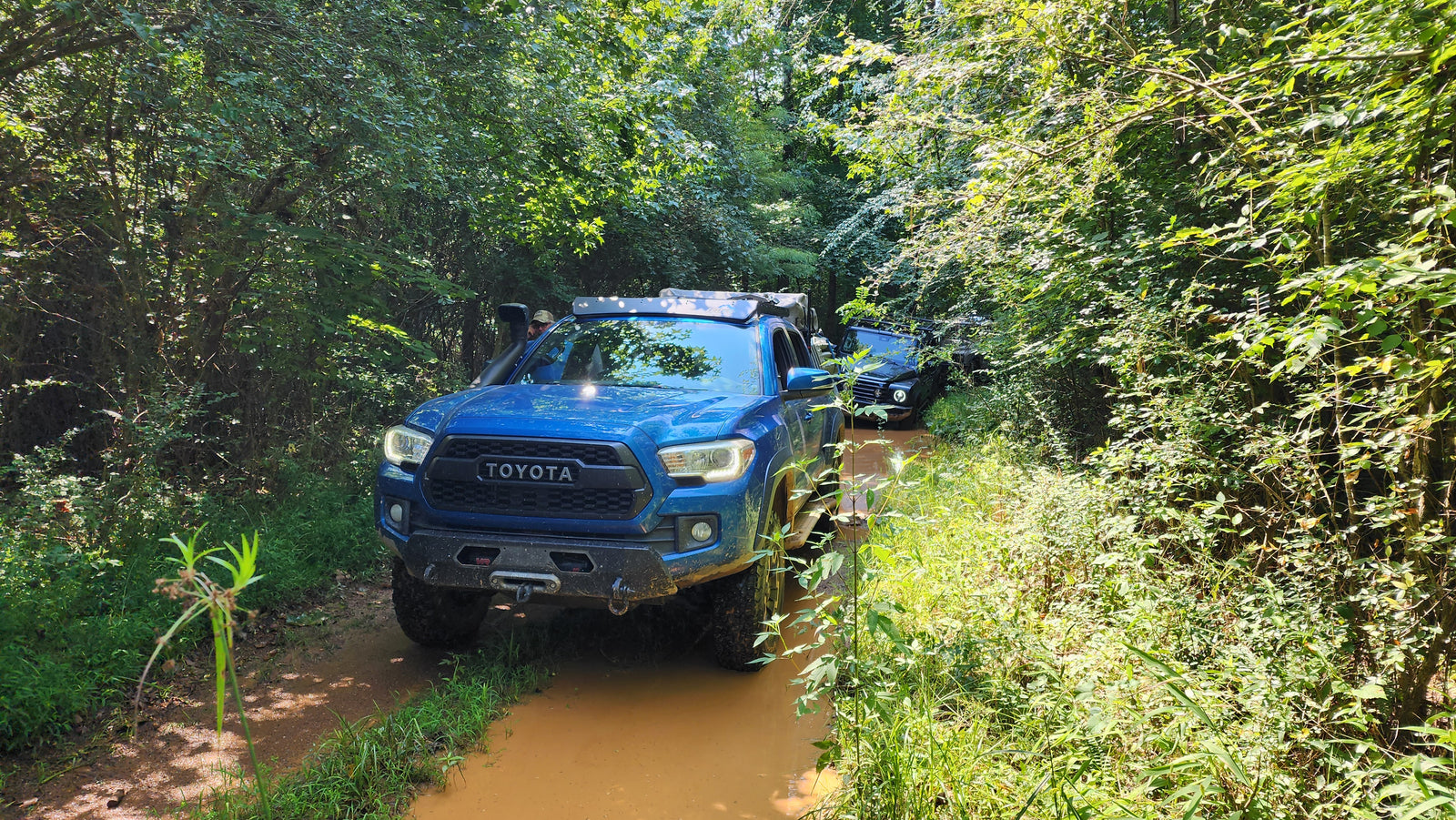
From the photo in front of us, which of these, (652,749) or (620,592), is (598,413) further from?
(652,749)

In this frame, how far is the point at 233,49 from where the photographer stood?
195 inches

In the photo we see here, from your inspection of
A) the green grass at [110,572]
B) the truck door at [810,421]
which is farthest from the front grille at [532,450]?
the green grass at [110,572]

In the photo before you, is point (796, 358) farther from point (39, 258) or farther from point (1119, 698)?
point (39, 258)

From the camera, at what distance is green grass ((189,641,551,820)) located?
2.93m

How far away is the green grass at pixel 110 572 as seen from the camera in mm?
3533

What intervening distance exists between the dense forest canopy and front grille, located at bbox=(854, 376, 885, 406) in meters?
3.72

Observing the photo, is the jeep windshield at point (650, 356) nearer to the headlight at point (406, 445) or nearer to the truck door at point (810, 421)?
the truck door at point (810, 421)

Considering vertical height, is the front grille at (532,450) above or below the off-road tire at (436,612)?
above

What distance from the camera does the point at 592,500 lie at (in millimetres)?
3656

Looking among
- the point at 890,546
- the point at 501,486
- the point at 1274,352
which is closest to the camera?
the point at 501,486

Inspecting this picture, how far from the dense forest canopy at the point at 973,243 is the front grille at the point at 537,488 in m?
1.90

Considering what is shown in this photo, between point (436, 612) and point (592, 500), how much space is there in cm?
132

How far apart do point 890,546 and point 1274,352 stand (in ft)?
8.27

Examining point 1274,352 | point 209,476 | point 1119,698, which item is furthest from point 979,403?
point 209,476
